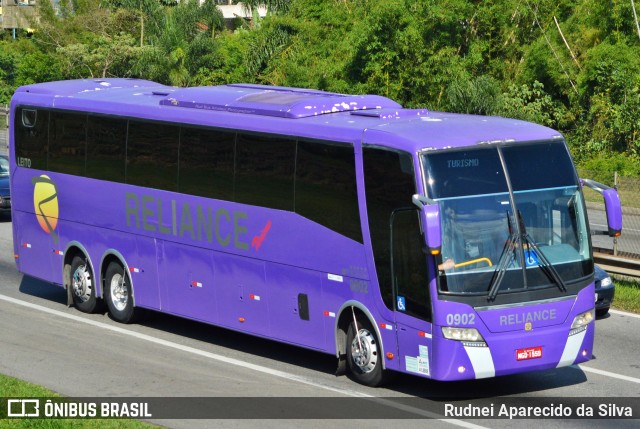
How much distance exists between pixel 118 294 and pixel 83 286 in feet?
3.20

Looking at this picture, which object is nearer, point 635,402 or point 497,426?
point 497,426

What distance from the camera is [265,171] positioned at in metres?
15.7

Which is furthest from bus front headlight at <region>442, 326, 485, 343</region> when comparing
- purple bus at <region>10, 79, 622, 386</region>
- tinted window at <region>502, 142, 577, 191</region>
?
tinted window at <region>502, 142, 577, 191</region>

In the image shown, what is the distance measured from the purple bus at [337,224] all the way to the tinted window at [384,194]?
0.08 feet

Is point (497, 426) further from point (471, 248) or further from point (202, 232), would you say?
point (202, 232)

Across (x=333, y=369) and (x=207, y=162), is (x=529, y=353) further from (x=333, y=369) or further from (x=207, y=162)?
(x=207, y=162)

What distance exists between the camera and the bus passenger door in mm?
13172

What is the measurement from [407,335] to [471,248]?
131 centimetres

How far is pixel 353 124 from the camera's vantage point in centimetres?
1466

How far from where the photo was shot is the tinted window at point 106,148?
18547mm

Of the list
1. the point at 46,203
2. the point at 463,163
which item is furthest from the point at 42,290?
the point at 463,163

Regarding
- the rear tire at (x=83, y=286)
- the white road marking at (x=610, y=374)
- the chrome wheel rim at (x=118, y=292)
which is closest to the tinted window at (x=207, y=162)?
the chrome wheel rim at (x=118, y=292)

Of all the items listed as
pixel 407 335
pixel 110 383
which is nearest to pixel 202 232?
pixel 110 383

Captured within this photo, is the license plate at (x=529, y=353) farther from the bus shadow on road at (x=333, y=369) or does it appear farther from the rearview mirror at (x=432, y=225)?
the rearview mirror at (x=432, y=225)
